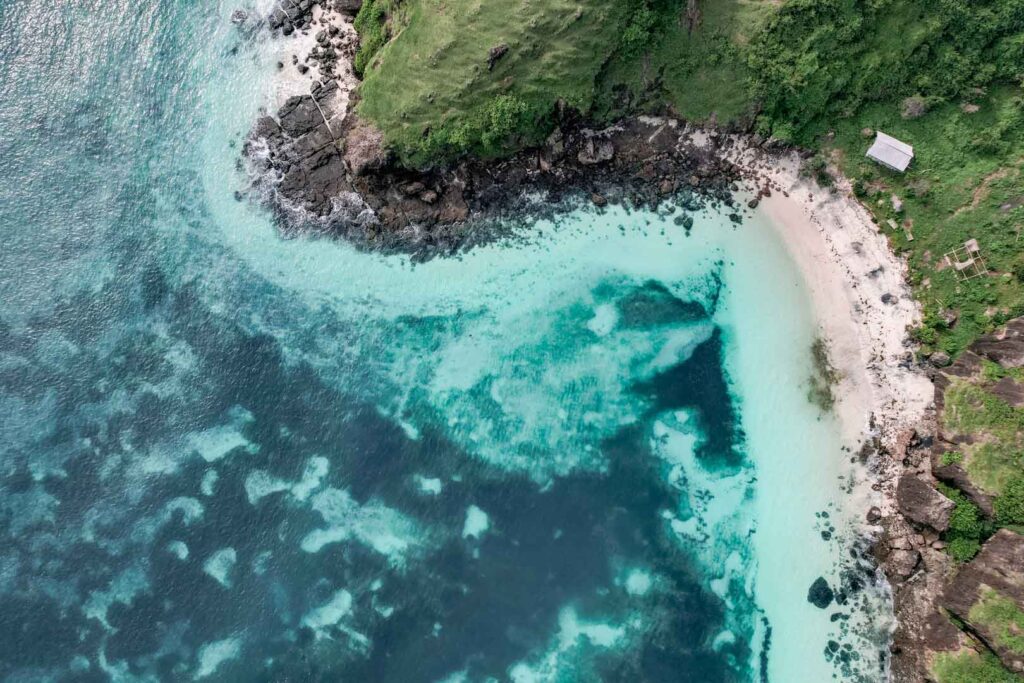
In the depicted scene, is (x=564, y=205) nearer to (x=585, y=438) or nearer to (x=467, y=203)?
(x=467, y=203)

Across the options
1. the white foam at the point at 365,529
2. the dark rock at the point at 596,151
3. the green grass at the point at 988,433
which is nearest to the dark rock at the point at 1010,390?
the green grass at the point at 988,433

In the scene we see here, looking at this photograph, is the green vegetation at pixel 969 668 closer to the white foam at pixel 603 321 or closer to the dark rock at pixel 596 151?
the white foam at pixel 603 321

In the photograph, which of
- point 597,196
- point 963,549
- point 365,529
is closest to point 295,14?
point 597,196

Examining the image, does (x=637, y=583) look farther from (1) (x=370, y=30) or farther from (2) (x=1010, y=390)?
(1) (x=370, y=30)

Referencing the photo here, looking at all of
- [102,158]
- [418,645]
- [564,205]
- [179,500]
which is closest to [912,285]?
[564,205]

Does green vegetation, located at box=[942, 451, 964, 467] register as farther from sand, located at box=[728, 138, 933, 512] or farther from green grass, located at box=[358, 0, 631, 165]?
green grass, located at box=[358, 0, 631, 165]
